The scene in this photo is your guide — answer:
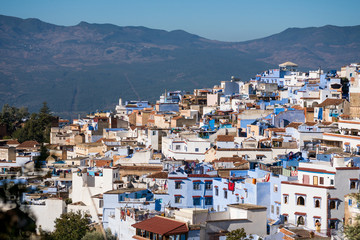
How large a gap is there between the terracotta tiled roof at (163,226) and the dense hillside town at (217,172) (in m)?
0.04

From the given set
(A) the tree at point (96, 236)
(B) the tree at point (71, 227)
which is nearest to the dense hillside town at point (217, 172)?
(A) the tree at point (96, 236)

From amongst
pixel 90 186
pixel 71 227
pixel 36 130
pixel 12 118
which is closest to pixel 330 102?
pixel 90 186

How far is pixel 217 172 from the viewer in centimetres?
2675

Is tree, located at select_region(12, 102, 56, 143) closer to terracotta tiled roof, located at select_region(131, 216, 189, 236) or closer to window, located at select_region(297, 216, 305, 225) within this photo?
terracotta tiled roof, located at select_region(131, 216, 189, 236)

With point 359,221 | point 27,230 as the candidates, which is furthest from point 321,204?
point 27,230

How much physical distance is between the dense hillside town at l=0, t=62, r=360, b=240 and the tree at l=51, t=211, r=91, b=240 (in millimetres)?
709

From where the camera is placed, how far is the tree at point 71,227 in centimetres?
2427

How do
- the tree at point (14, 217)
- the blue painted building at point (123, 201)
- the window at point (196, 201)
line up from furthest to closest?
the window at point (196, 201)
the blue painted building at point (123, 201)
the tree at point (14, 217)

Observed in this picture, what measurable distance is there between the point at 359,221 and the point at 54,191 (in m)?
15.7

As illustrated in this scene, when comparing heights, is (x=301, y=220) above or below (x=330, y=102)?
below

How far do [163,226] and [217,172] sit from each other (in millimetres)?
6965

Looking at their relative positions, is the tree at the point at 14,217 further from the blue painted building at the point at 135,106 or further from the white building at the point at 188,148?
the blue painted building at the point at 135,106

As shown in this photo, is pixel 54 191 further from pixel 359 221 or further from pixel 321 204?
pixel 359 221

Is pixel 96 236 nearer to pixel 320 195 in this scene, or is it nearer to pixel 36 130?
pixel 320 195
